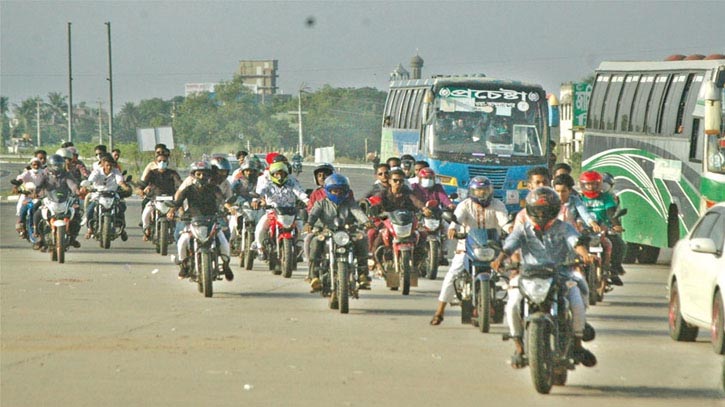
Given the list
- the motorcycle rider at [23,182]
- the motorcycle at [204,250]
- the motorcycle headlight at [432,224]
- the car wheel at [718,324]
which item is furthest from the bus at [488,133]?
the car wheel at [718,324]

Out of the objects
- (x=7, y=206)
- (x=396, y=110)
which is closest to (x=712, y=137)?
(x=396, y=110)

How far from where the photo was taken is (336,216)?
672 inches

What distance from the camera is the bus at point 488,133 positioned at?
103 feet

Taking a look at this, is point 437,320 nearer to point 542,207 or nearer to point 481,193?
point 481,193

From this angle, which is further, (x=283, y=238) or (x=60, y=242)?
(x=60, y=242)

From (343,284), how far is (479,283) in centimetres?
225

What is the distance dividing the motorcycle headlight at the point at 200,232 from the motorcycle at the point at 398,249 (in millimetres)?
2150

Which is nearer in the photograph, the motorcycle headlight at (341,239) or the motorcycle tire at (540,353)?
the motorcycle tire at (540,353)

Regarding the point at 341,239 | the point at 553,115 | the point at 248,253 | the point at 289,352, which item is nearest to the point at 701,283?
the point at 289,352

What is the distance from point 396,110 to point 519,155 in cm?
1157

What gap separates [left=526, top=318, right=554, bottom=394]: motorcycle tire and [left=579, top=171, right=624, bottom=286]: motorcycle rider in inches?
299

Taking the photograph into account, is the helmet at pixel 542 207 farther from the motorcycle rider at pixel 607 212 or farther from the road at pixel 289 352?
the motorcycle rider at pixel 607 212

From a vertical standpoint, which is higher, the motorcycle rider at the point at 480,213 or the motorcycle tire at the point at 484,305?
the motorcycle rider at the point at 480,213

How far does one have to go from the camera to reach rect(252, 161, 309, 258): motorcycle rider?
838 inches
